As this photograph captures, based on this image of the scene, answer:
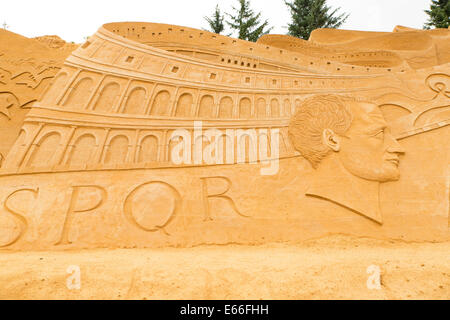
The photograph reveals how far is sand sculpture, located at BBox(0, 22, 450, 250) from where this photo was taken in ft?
15.6

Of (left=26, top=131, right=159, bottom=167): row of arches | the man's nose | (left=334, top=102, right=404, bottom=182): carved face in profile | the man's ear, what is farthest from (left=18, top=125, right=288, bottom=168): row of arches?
the man's nose

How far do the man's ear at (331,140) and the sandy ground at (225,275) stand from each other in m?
1.84

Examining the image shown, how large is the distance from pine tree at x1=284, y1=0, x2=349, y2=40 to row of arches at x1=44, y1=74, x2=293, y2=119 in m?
14.4

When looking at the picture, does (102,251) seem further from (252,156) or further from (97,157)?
(252,156)

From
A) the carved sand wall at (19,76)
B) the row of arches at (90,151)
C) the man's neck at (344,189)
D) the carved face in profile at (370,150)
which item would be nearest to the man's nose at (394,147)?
the carved face in profile at (370,150)

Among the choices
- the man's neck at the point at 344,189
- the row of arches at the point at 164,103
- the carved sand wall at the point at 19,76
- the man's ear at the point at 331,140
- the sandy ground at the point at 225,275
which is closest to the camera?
the sandy ground at the point at 225,275

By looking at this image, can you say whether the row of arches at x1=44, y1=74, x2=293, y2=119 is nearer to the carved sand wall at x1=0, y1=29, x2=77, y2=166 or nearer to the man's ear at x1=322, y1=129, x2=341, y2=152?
the man's ear at x1=322, y1=129, x2=341, y2=152

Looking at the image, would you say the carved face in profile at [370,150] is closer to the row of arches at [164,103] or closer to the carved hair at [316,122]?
the carved hair at [316,122]

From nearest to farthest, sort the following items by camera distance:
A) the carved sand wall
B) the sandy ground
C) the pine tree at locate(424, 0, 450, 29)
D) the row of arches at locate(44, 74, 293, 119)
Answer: the sandy ground < the row of arches at locate(44, 74, 293, 119) < the carved sand wall < the pine tree at locate(424, 0, 450, 29)

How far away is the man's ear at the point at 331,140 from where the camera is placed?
5160 mm

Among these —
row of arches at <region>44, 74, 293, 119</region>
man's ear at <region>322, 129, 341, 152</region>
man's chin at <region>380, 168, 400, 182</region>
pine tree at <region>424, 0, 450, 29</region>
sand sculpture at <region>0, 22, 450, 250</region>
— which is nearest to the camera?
sand sculpture at <region>0, 22, 450, 250</region>

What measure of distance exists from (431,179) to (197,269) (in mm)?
4496
